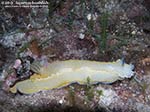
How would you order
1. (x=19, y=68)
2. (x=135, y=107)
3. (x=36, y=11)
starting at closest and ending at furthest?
(x=135, y=107) < (x=19, y=68) < (x=36, y=11)

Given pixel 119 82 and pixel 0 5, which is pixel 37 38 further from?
pixel 119 82

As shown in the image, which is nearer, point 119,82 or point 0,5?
point 119,82

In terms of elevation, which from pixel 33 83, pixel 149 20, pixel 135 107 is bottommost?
pixel 135 107

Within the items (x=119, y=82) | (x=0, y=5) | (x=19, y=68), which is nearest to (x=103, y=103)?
(x=119, y=82)

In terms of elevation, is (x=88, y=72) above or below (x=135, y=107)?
above

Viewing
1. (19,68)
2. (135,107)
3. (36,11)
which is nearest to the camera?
(135,107)

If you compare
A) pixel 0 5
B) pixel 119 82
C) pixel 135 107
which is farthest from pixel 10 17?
pixel 135 107

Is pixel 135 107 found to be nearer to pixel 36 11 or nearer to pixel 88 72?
pixel 88 72
